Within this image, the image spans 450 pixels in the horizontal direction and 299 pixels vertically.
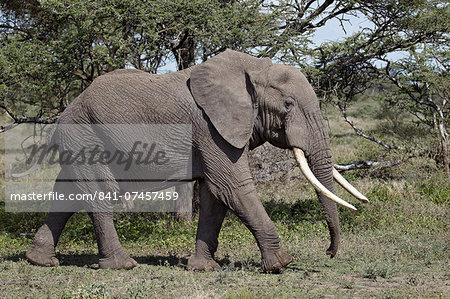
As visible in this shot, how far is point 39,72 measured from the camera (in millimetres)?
11086

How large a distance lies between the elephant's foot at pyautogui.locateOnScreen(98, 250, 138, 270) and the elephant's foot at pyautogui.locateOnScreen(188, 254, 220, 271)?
842mm

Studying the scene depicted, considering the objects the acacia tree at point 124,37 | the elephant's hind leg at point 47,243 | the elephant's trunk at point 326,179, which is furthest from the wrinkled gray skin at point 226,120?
the acacia tree at point 124,37

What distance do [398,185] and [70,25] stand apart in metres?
8.04

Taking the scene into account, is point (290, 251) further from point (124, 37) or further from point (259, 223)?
point (124, 37)

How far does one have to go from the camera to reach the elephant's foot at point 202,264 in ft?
25.0

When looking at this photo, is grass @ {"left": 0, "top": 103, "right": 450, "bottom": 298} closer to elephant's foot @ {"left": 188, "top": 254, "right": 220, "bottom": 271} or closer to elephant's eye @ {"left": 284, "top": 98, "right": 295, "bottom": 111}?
elephant's foot @ {"left": 188, "top": 254, "right": 220, "bottom": 271}

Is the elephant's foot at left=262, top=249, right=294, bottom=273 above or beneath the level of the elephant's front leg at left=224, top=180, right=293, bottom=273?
beneath

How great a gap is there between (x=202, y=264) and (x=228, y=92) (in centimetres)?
241

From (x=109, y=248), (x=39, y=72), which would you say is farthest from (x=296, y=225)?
(x=39, y=72)

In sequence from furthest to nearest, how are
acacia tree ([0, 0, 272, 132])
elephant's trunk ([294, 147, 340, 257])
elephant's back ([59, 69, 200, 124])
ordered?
acacia tree ([0, 0, 272, 132])
elephant's back ([59, 69, 200, 124])
elephant's trunk ([294, 147, 340, 257])

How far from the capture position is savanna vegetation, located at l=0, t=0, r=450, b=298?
688cm

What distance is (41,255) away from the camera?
8078 mm

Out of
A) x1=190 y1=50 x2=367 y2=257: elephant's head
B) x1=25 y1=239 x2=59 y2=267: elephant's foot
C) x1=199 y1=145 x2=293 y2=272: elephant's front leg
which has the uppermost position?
x1=190 y1=50 x2=367 y2=257: elephant's head

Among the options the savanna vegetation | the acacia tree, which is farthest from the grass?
the acacia tree
